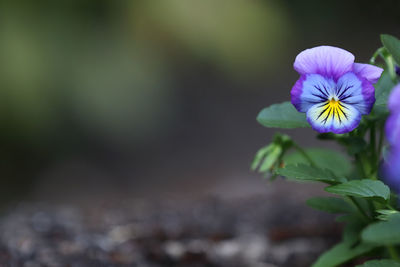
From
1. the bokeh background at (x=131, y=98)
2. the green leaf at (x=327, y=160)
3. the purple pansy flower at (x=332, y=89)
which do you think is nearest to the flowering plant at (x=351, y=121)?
the purple pansy flower at (x=332, y=89)

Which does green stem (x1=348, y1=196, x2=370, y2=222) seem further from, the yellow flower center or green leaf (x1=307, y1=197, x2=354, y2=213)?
the yellow flower center

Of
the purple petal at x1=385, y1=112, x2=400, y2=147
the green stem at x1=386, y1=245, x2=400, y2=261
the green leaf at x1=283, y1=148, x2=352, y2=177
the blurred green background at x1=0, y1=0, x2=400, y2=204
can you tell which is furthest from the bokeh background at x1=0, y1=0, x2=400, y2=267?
the purple petal at x1=385, y1=112, x2=400, y2=147

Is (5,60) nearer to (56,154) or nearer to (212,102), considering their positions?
(56,154)

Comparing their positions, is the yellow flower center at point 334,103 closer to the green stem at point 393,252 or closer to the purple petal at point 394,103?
the purple petal at point 394,103

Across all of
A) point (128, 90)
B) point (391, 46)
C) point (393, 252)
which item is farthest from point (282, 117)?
point (128, 90)

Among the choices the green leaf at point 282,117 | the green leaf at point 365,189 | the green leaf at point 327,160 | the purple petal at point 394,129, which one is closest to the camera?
the purple petal at point 394,129

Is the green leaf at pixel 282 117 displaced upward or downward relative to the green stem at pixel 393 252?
upward
